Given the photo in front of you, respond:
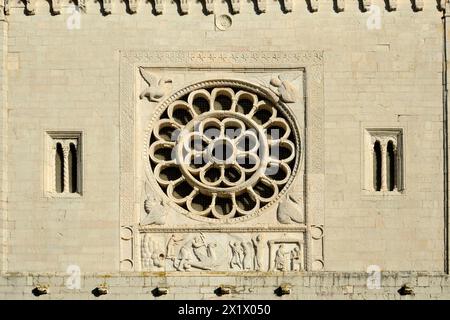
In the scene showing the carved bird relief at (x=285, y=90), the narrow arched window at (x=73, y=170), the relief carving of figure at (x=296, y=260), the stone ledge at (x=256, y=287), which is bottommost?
the stone ledge at (x=256, y=287)

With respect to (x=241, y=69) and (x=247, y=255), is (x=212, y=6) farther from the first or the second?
(x=247, y=255)

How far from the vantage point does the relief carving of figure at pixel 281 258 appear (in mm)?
28984

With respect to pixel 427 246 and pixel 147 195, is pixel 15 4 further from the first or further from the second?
pixel 427 246

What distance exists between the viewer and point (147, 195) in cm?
2925

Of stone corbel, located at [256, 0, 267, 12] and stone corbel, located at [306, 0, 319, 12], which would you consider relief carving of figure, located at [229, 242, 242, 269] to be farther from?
stone corbel, located at [306, 0, 319, 12]

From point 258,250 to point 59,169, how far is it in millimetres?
3654

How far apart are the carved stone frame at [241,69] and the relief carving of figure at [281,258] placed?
0.37 meters

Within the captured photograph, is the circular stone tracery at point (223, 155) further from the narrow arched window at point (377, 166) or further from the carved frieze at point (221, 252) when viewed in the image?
the narrow arched window at point (377, 166)

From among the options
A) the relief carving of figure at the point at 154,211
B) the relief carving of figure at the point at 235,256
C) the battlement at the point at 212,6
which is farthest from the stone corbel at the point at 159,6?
the relief carving of figure at the point at 235,256

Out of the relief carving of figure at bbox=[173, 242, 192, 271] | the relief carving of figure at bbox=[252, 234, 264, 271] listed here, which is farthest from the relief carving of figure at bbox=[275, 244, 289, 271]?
the relief carving of figure at bbox=[173, 242, 192, 271]

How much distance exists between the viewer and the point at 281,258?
29.0m

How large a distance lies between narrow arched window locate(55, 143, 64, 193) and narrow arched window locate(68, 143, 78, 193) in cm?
15

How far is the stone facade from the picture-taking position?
1142 inches

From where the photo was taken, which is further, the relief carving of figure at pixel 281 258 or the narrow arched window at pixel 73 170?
the narrow arched window at pixel 73 170
